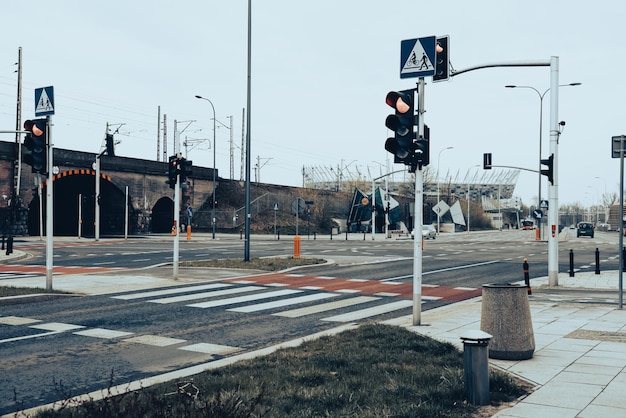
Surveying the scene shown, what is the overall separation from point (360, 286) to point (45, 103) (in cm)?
942

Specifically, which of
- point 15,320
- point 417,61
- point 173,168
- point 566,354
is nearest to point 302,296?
point 173,168

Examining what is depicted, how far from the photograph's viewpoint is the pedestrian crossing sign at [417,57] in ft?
34.5

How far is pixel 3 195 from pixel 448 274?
36.8m

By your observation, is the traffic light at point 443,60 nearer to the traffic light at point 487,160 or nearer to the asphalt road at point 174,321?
the asphalt road at point 174,321

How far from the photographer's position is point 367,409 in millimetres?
5555

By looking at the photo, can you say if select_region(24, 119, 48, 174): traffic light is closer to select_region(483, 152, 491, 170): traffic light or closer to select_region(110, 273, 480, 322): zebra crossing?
select_region(110, 273, 480, 322): zebra crossing

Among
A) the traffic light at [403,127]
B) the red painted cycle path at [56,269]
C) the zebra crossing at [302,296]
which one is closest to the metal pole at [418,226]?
the traffic light at [403,127]

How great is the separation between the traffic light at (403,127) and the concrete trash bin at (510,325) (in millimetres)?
3195

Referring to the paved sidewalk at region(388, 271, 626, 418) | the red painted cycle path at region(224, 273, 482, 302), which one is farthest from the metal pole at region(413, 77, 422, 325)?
the red painted cycle path at region(224, 273, 482, 302)

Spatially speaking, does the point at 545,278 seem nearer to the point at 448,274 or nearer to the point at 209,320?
the point at 448,274

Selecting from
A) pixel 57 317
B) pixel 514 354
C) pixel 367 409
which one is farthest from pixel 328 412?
pixel 57 317

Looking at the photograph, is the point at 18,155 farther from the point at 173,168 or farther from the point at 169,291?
the point at 169,291

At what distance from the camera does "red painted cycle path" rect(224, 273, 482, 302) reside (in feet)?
53.3

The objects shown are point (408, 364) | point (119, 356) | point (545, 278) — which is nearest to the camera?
point (408, 364)
